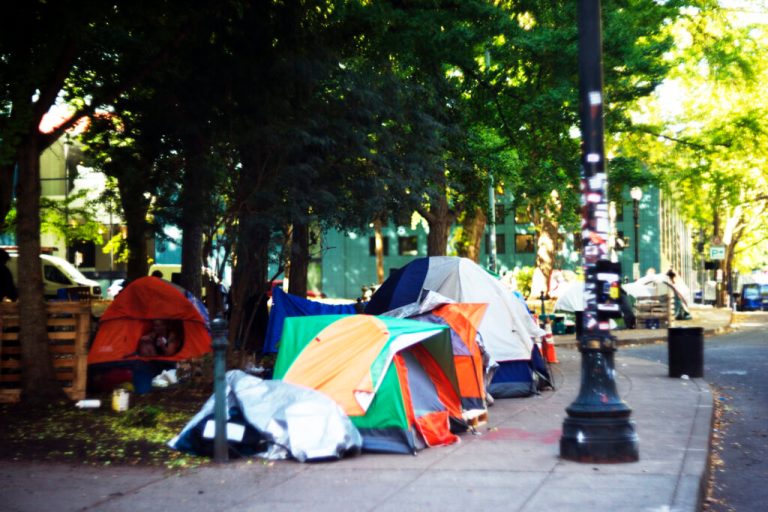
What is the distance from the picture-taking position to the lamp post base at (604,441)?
332 inches

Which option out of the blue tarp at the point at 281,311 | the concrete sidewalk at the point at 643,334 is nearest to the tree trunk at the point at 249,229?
the blue tarp at the point at 281,311

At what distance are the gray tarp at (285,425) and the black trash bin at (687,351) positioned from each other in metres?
8.97

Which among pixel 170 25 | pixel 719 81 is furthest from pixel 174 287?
pixel 719 81

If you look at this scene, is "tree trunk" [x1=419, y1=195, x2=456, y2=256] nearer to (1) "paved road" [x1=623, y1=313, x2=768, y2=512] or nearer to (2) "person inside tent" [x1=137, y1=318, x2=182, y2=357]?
(1) "paved road" [x1=623, y1=313, x2=768, y2=512]

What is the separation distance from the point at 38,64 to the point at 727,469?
9.13 m

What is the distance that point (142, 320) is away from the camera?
15.3 meters

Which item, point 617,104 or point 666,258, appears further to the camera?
point 666,258

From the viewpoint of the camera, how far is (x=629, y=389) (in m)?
14.9

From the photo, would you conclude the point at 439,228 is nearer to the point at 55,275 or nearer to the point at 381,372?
the point at 55,275

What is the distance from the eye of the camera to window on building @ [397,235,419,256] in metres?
Answer: 69.7

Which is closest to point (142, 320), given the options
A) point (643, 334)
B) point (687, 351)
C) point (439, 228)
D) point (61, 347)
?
point (61, 347)

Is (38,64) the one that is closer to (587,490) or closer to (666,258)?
(587,490)

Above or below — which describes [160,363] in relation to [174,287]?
below

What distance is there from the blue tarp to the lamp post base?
8523 mm
